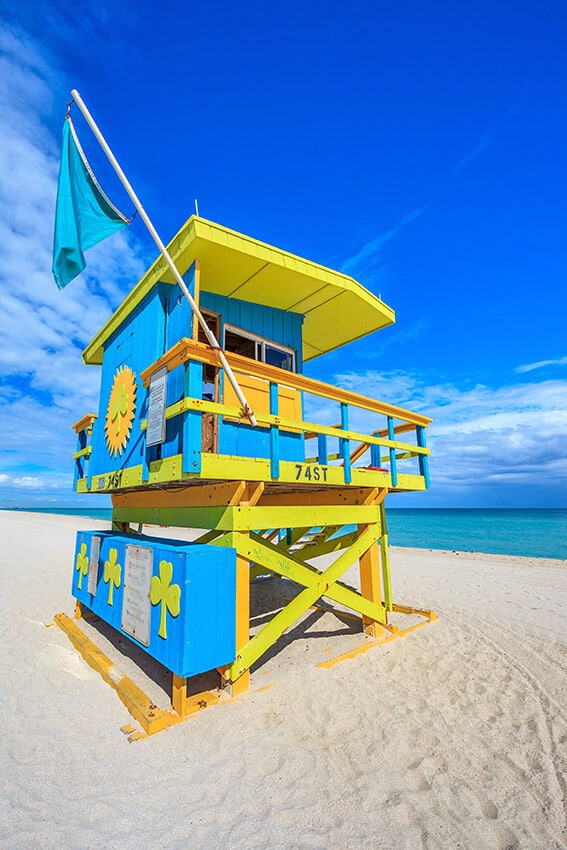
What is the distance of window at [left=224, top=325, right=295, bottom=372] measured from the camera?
6754 millimetres

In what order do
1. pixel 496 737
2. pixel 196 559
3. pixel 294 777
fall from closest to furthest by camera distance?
pixel 294 777 < pixel 496 737 < pixel 196 559

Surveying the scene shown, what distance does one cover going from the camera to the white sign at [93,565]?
21.5 ft

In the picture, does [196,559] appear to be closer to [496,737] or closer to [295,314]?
[496,737]

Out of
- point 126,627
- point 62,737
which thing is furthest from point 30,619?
point 62,737

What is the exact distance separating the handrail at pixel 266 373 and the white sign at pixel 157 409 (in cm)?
13

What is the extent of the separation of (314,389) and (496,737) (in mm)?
4166

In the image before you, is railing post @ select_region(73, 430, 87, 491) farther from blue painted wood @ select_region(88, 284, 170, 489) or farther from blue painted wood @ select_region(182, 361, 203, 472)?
blue painted wood @ select_region(182, 361, 203, 472)

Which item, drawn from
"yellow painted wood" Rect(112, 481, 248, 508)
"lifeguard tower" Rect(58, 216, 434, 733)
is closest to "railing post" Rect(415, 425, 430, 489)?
"lifeguard tower" Rect(58, 216, 434, 733)

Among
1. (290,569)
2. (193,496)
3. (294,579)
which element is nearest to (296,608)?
(294,579)

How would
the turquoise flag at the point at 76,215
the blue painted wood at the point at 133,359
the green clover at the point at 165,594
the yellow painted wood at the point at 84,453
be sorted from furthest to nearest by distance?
the yellow painted wood at the point at 84,453, the blue painted wood at the point at 133,359, the turquoise flag at the point at 76,215, the green clover at the point at 165,594

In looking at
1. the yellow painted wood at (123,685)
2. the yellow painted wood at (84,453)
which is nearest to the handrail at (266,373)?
the yellow painted wood at (84,453)

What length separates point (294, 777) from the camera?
3381 millimetres

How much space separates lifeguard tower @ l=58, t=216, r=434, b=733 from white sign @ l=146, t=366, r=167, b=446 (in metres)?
0.03

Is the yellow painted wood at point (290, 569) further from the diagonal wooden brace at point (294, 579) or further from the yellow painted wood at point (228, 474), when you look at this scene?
the yellow painted wood at point (228, 474)
